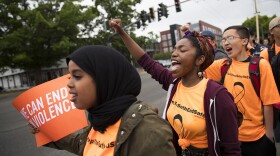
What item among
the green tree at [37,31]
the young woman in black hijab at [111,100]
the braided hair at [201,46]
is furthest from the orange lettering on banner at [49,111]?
the green tree at [37,31]

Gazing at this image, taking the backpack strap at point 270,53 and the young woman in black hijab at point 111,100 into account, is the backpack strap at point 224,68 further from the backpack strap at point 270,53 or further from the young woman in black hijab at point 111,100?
the young woman in black hijab at point 111,100

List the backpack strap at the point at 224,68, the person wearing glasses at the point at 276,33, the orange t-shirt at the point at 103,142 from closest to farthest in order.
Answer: the orange t-shirt at the point at 103,142, the backpack strap at the point at 224,68, the person wearing glasses at the point at 276,33

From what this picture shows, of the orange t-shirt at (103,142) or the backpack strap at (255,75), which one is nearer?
the orange t-shirt at (103,142)

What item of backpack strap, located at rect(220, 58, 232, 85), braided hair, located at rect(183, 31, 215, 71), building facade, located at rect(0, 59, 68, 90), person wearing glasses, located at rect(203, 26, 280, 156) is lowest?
building facade, located at rect(0, 59, 68, 90)

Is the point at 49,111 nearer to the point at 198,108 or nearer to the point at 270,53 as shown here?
the point at 198,108

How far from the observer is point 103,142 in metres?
1.56

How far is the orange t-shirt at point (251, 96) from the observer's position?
8.21 ft

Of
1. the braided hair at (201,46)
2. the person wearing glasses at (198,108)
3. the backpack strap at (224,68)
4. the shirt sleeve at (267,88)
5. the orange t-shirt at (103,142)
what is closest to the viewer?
the orange t-shirt at (103,142)

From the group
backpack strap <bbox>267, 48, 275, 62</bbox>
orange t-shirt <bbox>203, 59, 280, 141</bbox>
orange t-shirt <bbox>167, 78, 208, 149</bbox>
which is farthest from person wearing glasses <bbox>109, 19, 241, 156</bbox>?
backpack strap <bbox>267, 48, 275, 62</bbox>

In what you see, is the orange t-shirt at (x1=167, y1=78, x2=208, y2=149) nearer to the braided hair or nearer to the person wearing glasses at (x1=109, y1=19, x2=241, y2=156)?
the person wearing glasses at (x1=109, y1=19, x2=241, y2=156)

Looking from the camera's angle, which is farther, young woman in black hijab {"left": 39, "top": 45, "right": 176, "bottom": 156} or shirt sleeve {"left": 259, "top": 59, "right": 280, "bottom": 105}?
shirt sleeve {"left": 259, "top": 59, "right": 280, "bottom": 105}

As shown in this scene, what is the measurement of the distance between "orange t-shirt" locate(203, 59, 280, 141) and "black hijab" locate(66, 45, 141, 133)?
141 cm

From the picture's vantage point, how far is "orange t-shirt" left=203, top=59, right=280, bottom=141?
2504mm

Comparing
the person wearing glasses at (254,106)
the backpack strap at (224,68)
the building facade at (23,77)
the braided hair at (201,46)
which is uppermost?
the braided hair at (201,46)
